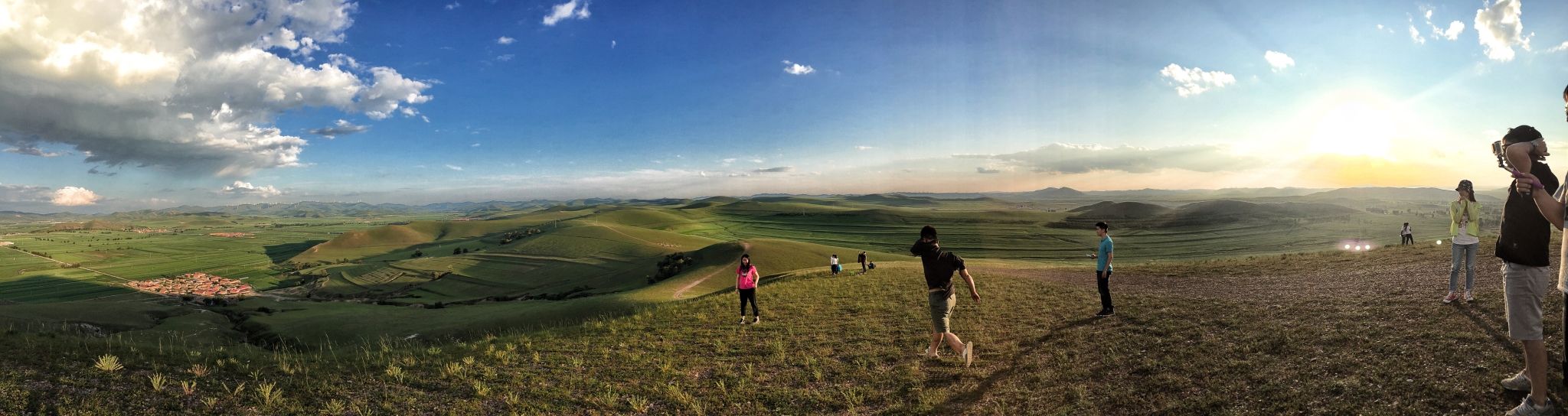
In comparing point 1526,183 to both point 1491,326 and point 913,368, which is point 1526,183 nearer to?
point 1491,326

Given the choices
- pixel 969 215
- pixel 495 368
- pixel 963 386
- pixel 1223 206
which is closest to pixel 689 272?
pixel 495 368

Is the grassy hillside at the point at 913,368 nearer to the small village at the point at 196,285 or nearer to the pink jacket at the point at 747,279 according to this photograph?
the pink jacket at the point at 747,279

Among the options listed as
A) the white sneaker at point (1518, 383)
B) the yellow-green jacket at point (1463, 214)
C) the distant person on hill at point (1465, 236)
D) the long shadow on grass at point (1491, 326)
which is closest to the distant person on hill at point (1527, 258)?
the white sneaker at point (1518, 383)

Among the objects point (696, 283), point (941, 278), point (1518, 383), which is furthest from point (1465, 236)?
point (696, 283)

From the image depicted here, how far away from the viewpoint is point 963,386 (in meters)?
9.04

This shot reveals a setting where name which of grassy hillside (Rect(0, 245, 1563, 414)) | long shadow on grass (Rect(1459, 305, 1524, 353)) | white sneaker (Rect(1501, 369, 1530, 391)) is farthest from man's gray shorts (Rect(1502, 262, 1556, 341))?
long shadow on grass (Rect(1459, 305, 1524, 353))

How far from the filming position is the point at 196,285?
3971 inches

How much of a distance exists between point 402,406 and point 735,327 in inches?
316

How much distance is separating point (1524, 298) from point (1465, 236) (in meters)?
8.92

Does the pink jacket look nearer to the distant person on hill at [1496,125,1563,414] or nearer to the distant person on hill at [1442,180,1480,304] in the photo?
the distant person on hill at [1496,125,1563,414]

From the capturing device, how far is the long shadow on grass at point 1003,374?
8.28 metres

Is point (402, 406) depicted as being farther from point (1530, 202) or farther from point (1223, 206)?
point (1223, 206)

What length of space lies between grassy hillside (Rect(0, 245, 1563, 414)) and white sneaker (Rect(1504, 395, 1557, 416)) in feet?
1.29

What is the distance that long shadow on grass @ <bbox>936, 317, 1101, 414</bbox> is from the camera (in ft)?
27.2
